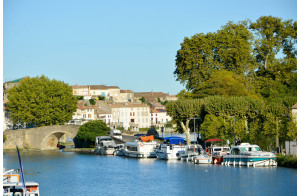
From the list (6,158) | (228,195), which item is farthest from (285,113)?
(6,158)

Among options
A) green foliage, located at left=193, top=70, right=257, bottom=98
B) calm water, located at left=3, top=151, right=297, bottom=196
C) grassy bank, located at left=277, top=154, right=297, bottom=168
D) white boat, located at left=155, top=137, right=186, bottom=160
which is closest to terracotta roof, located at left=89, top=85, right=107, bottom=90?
green foliage, located at left=193, top=70, right=257, bottom=98

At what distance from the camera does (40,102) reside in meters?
70.6

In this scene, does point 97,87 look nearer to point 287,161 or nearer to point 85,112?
point 85,112

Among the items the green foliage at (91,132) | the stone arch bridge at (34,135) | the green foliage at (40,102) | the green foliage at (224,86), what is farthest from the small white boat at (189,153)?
the green foliage at (40,102)

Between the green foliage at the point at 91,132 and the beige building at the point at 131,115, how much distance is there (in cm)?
5156

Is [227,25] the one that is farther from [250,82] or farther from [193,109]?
[193,109]

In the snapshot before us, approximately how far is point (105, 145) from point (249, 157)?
75.3 feet

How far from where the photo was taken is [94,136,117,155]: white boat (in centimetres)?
6031

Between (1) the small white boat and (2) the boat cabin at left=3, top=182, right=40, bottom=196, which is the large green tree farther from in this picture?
(2) the boat cabin at left=3, top=182, right=40, bottom=196

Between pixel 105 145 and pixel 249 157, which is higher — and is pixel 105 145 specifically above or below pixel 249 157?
above

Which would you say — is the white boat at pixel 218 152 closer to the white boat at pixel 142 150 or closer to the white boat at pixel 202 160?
the white boat at pixel 202 160

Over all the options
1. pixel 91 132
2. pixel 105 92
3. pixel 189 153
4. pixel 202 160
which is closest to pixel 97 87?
pixel 105 92

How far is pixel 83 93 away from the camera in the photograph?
146 meters

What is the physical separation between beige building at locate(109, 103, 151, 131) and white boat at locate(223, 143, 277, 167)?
7681 cm
